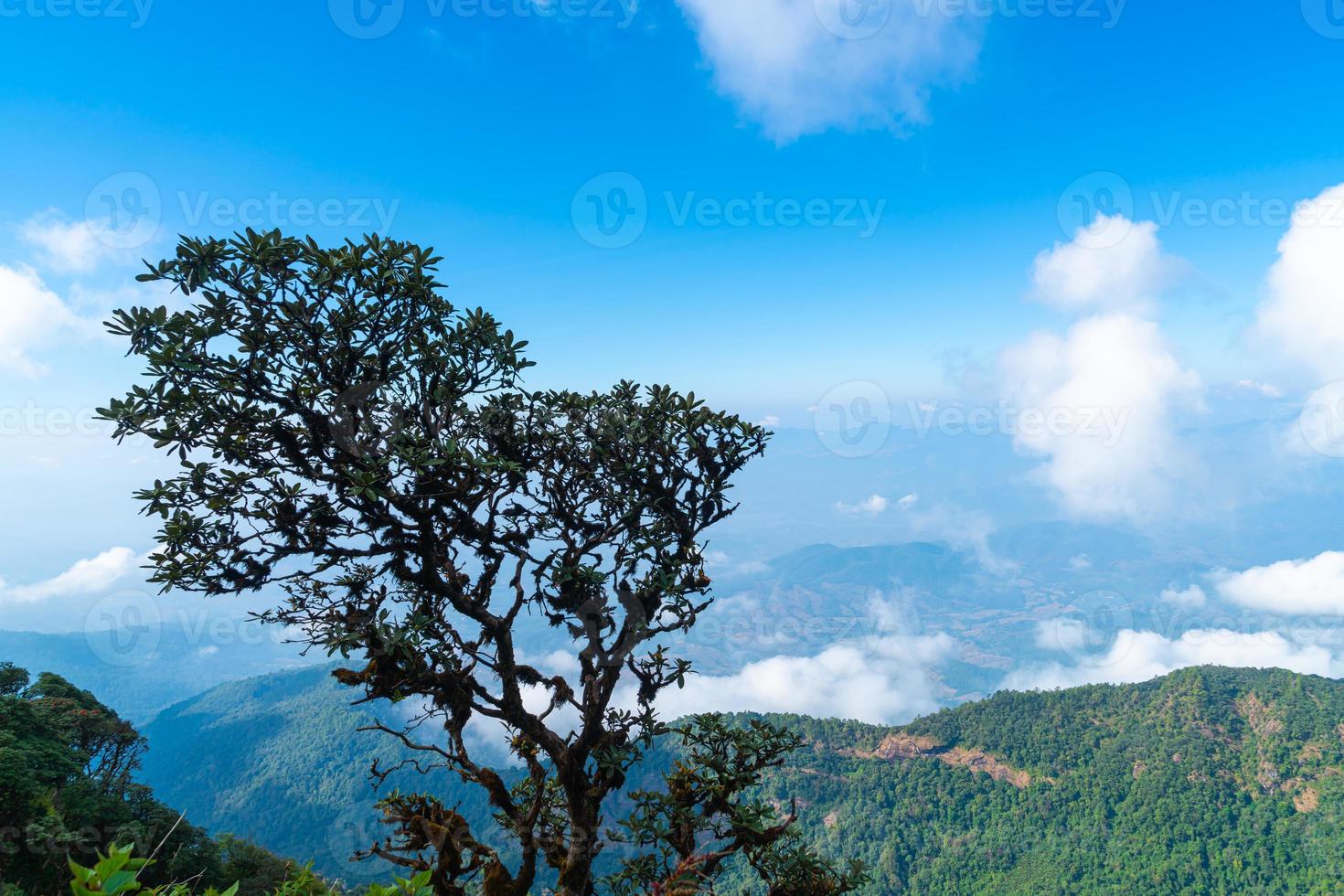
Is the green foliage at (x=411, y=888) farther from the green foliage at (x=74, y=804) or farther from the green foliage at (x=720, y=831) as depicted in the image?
the green foliage at (x=74, y=804)

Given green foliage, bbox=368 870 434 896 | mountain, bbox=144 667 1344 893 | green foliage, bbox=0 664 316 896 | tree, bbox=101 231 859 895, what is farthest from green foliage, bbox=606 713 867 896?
mountain, bbox=144 667 1344 893

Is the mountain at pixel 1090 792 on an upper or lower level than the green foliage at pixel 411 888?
lower

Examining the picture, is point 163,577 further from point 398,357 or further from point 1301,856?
point 1301,856

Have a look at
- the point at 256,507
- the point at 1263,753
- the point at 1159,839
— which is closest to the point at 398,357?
the point at 256,507

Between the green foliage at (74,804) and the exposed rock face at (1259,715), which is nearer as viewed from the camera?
Answer: the green foliage at (74,804)

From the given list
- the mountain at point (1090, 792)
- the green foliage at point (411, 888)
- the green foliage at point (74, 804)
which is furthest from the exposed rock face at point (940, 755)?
the green foliage at point (411, 888)

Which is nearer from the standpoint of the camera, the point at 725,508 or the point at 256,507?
the point at 256,507

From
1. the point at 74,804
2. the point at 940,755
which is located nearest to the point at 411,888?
the point at 74,804

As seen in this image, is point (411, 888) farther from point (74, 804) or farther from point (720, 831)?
point (74, 804)
